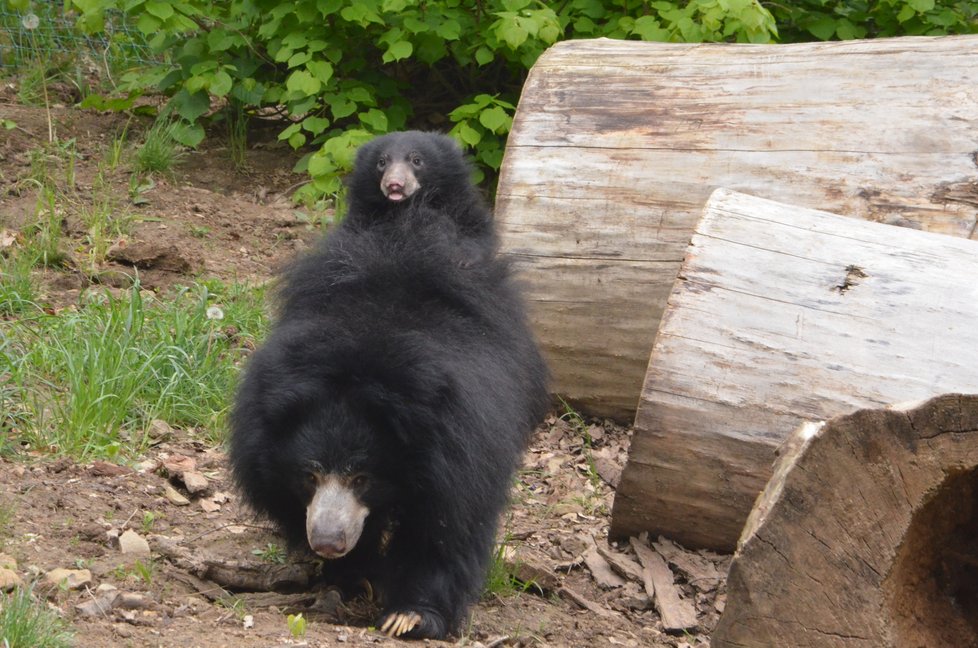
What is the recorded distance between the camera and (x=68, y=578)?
3.17 metres

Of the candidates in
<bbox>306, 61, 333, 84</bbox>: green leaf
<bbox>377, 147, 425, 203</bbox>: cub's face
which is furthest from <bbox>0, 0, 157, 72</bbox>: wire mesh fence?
<bbox>377, 147, 425, 203</bbox>: cub's face

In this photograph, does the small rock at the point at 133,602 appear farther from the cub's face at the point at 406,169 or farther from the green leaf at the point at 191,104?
the green leaf at the point at 191,104

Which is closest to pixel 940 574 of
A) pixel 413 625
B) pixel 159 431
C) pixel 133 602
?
pixel 413 625

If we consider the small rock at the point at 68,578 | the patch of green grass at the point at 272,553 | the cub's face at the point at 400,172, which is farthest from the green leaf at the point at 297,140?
the small rock at the point at 68,578

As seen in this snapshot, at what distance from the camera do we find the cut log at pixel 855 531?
8.84 feet

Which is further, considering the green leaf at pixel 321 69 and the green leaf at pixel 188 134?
the green leaf at pixel 188 134

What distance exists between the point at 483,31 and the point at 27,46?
3.33 m

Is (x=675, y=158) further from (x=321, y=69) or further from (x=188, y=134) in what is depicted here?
(x=188, y=134)

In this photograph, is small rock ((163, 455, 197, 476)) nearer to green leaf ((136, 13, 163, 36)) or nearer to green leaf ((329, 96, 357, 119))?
green leaf ((329, 96, 357, 119))

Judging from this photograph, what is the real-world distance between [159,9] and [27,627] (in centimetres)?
446

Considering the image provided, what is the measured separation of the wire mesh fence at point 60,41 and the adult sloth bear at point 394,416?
15.3ft

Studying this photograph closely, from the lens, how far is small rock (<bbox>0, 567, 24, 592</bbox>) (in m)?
2.99

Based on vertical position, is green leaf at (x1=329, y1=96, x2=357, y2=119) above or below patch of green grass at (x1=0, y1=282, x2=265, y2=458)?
above

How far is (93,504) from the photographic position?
12.6 ft
